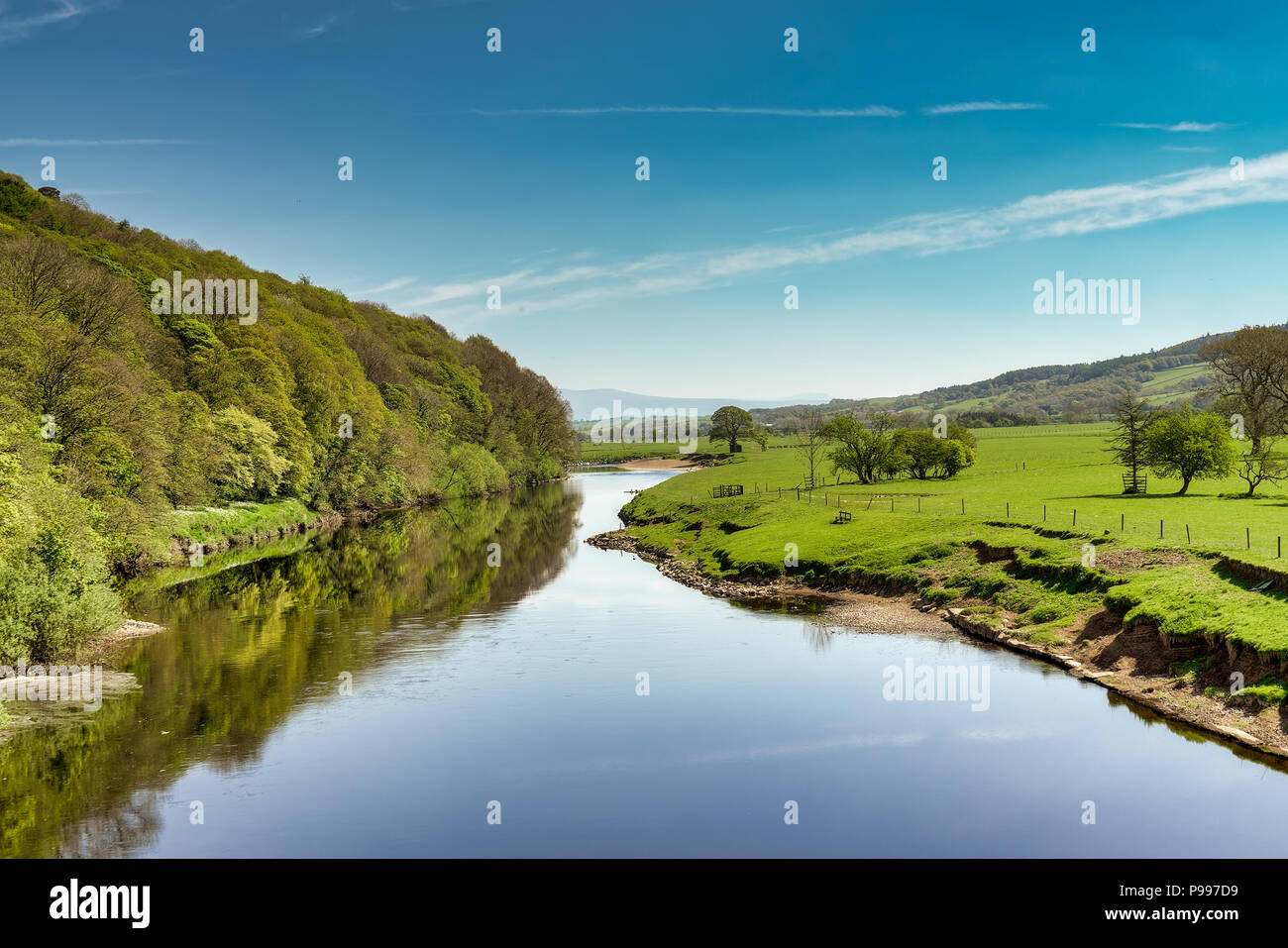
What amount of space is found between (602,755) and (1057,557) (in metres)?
27.5

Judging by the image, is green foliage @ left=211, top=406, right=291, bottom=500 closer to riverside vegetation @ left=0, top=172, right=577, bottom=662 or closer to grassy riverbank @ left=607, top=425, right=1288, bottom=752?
riverside vegetation @ left=0, top=172, right=577, bottom=662

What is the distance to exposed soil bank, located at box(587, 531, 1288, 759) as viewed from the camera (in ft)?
85.9

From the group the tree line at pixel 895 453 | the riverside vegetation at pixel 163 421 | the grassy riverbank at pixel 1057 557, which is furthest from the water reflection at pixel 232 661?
the tree line at pixel 895 453

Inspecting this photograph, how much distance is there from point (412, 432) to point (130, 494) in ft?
190

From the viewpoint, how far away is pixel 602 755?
25859 millimetres

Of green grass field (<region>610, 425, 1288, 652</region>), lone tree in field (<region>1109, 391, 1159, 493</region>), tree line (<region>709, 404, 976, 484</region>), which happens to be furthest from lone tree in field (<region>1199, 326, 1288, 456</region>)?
tree line (<region>709, 404, 976, 484</region>)

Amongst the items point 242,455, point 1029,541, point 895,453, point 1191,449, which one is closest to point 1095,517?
point 1029,541

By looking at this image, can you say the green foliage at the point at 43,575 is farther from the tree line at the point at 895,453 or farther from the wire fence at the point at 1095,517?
the tree line at the point at 895,453

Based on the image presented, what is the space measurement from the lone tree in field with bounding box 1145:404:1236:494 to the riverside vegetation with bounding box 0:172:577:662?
230ft

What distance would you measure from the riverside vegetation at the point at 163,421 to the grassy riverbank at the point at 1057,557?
112 feet

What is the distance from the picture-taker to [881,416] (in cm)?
11712

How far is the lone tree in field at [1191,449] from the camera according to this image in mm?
66688

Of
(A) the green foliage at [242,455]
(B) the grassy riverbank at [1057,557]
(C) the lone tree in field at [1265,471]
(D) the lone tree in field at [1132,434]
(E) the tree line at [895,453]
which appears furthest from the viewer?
(E) the tree line at [895,453]
